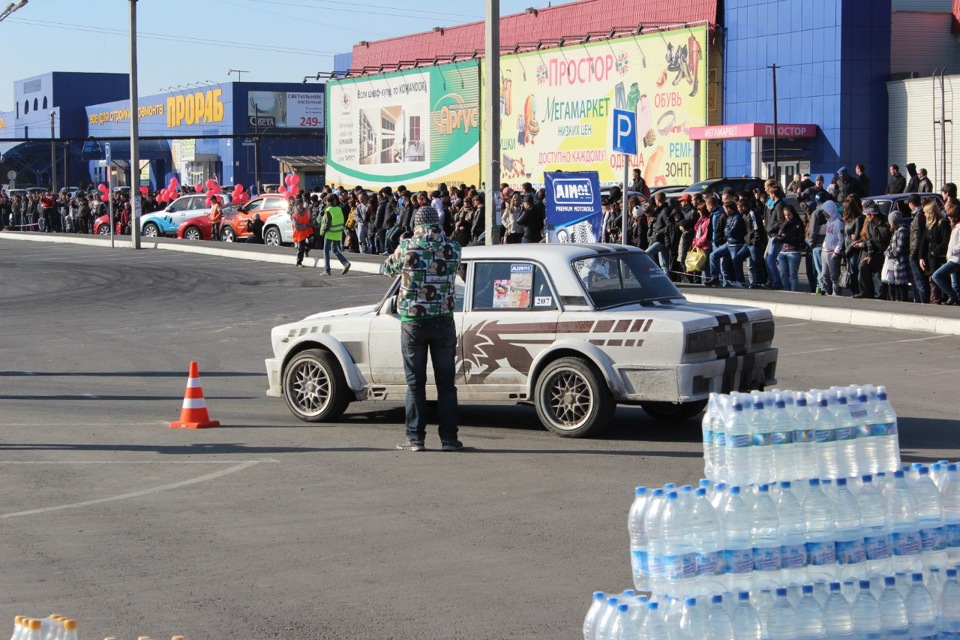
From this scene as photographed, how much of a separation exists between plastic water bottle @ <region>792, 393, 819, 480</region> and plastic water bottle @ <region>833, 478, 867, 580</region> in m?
0.59

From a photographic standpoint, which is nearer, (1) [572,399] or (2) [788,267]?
(1) [572,399]

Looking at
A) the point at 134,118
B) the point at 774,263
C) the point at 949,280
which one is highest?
the point at 134,118

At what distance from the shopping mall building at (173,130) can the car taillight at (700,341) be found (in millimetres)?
64515

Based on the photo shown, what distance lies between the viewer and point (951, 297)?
18.9 metres

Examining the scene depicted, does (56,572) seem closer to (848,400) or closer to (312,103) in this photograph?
(848,400)

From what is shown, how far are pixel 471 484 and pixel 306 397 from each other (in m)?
3.27

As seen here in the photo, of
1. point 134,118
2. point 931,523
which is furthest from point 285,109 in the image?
point 931,523

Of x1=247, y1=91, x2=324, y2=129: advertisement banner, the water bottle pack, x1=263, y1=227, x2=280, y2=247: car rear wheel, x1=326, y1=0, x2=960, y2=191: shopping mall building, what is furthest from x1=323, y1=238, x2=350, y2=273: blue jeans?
x1=247, y1=91, x2=324, y2=129: advertisement banner

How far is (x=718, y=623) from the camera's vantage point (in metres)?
4.45

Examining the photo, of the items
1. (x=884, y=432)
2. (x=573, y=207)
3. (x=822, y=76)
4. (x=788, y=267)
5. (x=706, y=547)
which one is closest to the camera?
(x=706, y=547)

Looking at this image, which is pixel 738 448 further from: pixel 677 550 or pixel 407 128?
pixel 407 128

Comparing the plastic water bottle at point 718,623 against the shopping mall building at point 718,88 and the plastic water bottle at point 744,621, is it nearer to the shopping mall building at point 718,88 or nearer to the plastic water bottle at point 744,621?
the plastic water bottle at point 744,621

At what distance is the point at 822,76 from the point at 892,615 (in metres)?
38.0

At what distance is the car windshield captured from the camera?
1116 cm
